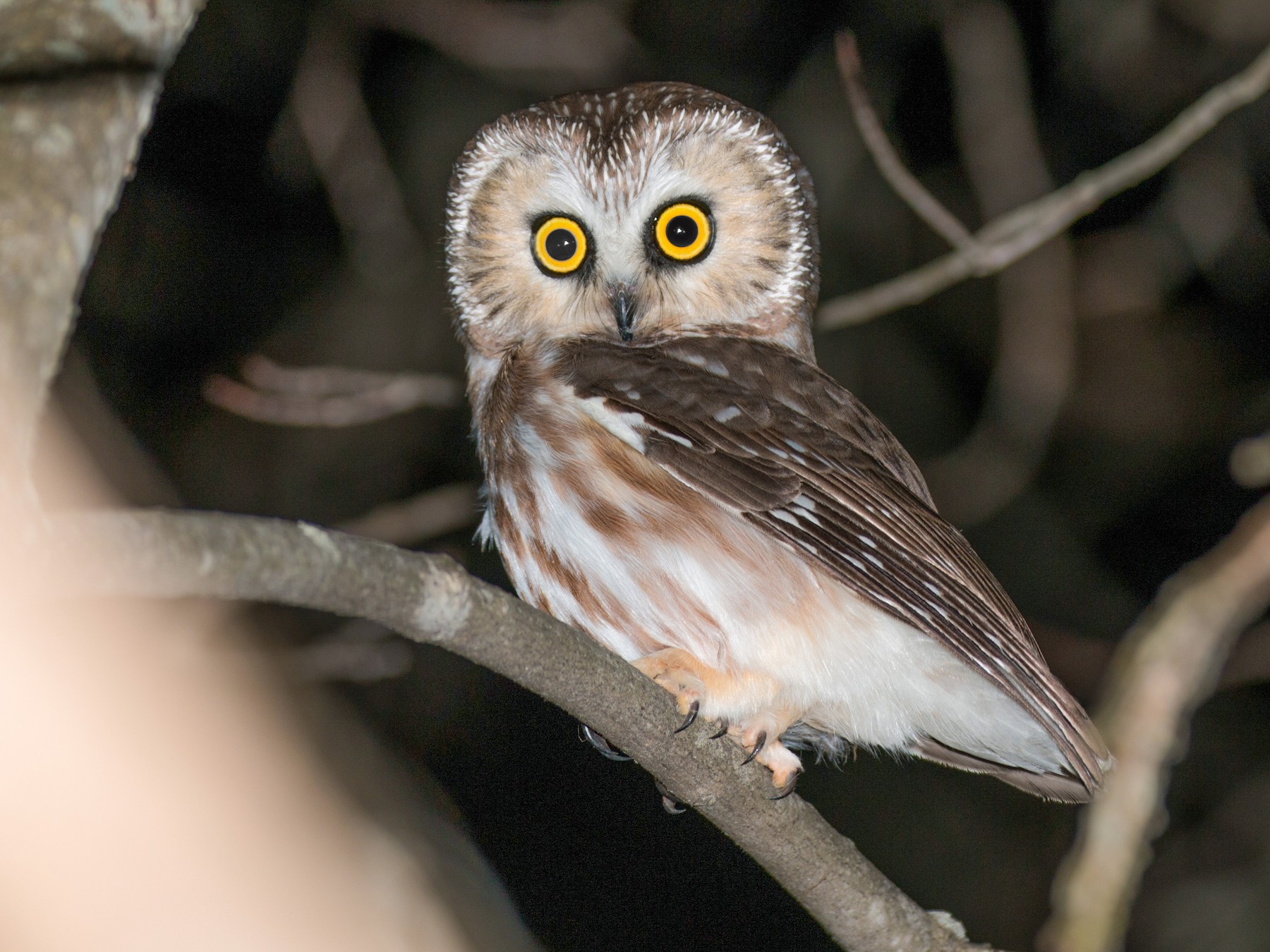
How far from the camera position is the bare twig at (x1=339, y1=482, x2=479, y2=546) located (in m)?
4.44

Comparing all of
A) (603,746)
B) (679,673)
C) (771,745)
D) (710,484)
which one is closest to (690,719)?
(679,673)

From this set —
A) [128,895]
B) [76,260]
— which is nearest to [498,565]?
[76,260]

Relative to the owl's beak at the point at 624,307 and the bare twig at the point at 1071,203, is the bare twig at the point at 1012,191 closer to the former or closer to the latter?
the bare twig at the point at 1071,203

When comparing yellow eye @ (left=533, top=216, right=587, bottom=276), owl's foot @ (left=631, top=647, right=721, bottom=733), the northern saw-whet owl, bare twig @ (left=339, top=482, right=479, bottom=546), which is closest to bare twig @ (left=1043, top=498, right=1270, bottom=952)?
the northern saw-whet owl

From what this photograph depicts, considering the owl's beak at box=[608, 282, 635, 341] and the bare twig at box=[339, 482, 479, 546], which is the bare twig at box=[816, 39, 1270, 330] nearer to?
the owl's beak at box=[608, 282, 635, 341]

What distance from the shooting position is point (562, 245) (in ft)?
9.78

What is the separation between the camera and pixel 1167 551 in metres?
6.51

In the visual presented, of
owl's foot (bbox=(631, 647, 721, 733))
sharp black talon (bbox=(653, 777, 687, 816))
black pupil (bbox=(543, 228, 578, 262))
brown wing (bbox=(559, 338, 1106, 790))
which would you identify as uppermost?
black pupil (bbox=(543, 228, 578, 262))

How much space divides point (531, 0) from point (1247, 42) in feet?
9.33

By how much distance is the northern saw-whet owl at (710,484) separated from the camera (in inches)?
94.6

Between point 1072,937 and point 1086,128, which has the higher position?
point 1086,128

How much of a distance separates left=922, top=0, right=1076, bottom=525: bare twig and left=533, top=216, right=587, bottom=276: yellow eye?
257 cm

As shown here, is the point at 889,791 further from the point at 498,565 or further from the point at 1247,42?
the point at 1247,42

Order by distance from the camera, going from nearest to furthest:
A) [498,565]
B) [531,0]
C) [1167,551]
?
1. [531,0]
2. [498,565]
3. [1167,551]
